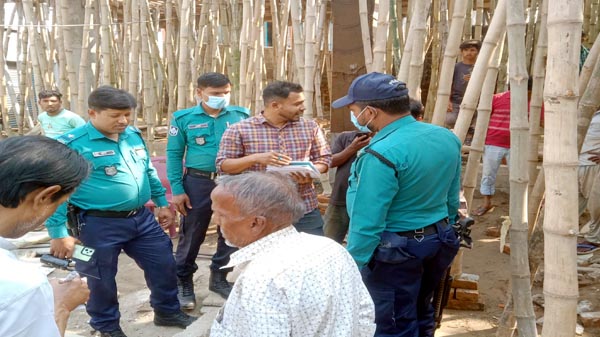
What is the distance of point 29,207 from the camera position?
133 cm

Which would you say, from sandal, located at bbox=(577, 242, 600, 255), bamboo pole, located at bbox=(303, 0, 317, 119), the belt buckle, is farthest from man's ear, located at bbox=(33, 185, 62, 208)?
sandal, located at bbox=(577, 242, 600, 255)

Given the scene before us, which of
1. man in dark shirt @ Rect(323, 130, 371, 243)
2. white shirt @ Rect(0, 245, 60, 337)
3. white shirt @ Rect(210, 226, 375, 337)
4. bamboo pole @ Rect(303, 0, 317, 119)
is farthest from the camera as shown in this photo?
bamboo pole @ Rect(303, 0, 317, 119)

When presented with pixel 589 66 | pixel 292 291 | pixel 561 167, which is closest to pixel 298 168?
pixel 561 167

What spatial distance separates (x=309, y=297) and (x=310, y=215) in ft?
6.17

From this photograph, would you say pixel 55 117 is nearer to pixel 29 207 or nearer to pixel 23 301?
pixel 29 207

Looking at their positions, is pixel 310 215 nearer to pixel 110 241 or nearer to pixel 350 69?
pixel 110 241

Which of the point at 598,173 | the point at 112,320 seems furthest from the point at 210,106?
the point at 598,173

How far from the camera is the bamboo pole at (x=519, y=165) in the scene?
7.77ft

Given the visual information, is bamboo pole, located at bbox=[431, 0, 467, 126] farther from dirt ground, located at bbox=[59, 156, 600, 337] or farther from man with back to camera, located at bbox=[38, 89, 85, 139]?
man with back to camera, located at bbox=[38, 89, 85, 139]

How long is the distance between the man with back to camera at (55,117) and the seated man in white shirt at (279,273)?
4736mm

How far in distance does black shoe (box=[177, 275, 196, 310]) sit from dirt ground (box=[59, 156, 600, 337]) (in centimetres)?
7

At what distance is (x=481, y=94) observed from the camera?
287 centimetres

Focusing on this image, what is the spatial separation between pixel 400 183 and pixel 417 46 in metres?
1.04

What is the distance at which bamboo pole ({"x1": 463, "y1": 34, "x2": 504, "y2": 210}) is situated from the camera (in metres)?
2.78
